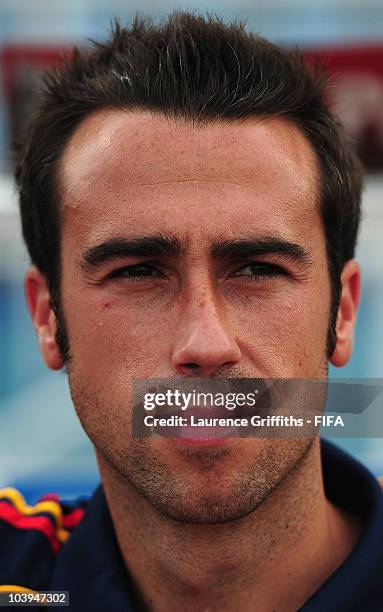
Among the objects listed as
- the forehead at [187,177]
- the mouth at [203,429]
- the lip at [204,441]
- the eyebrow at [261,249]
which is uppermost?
the forehead at [187,177]

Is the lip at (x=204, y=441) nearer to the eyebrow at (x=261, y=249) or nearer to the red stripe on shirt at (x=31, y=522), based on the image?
the eyebrow at (x=261, y=249)

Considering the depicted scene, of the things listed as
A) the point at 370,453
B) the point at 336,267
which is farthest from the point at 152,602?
the point at 370,453

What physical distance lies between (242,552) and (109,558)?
1.20 ft

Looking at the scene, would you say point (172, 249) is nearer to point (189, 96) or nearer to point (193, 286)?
point (193, 286)

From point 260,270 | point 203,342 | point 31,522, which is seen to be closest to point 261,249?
point 260,270

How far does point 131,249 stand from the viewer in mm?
1794

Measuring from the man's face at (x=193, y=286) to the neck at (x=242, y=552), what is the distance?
0.11 m

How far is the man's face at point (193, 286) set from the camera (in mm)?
1676

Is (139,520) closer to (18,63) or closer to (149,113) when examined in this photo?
(149,113)

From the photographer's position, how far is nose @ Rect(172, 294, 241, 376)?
1.61m

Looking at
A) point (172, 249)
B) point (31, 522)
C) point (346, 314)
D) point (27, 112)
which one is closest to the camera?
point (172, 249)

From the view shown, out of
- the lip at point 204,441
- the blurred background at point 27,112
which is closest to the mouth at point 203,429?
the lip at point 204,441

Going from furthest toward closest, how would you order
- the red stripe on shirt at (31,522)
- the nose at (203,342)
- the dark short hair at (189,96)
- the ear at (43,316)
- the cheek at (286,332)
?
the red stripe on shirt at (31,522)
the ear at (43,316)
the dark short hair at (189,96)
the cheek at (286,332)
the nose at (203,342)

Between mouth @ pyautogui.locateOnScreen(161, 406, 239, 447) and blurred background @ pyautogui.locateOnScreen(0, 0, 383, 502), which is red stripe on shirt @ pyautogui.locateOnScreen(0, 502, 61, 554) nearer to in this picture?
mouth @ pyautogui.locateOnScreen(161, 406, 239, 447)
